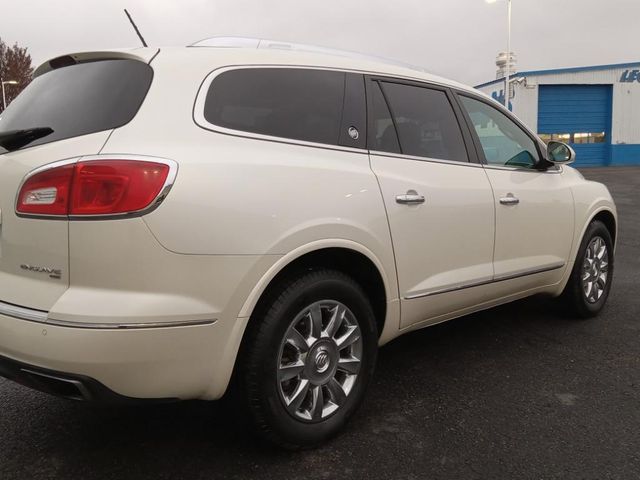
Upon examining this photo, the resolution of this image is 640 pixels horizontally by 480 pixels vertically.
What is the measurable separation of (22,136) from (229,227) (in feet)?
2.97

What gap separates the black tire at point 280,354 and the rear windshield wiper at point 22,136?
1.09 metres

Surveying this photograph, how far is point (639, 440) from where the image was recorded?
2.52 metres

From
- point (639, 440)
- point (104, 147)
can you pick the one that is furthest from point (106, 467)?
point (639, 440)

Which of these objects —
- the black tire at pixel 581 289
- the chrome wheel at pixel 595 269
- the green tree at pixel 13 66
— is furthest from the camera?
the green tree at pixel 13 66

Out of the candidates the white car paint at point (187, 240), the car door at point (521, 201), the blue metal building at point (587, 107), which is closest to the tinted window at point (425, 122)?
the car door at point (521, 201)

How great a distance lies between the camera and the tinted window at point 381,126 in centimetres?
278

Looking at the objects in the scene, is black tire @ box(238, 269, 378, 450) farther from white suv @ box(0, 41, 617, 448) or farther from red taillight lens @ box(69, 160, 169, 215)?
red taillight lens @ box(69, 160, 169, 215)

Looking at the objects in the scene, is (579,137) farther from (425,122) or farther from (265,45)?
(265,45)

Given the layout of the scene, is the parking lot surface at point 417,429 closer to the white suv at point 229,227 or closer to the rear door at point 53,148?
the white suv at point 229,227

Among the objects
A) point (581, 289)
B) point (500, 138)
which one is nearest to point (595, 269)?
point (581, 289)

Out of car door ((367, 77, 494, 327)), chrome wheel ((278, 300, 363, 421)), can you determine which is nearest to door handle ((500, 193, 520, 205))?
car door ((367, 77, 494, 327))

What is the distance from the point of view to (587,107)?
105 feet

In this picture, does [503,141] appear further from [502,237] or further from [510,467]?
[510,467]

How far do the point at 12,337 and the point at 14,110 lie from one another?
1086 millimetres
